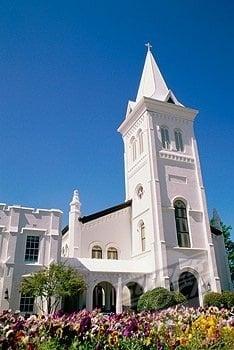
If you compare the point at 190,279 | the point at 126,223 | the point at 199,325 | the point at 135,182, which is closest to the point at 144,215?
the point at 126,223

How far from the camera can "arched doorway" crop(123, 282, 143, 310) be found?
27156 millimetres

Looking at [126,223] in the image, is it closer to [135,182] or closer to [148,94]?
[135,182]

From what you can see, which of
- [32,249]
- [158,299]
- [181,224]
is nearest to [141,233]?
[181,224]

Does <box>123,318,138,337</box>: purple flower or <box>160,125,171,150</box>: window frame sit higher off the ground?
<box>160,125,171,150</box>: window frame

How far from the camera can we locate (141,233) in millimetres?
29844

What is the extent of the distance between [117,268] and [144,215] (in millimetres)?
6190

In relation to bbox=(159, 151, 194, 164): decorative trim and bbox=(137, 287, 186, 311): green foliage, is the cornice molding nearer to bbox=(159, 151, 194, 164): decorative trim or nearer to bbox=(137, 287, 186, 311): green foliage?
bbox=(159, 151, 194, 164): decorative trim

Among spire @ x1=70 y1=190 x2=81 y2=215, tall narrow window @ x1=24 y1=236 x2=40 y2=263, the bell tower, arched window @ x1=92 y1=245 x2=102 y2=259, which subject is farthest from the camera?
spire @ x1=70 y1=190 x2=81 y2=215

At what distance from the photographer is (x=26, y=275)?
830 inches

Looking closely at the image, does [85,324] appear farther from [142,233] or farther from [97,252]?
[142,233]

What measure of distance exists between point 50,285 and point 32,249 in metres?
3.31

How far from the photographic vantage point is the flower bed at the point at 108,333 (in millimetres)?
4695

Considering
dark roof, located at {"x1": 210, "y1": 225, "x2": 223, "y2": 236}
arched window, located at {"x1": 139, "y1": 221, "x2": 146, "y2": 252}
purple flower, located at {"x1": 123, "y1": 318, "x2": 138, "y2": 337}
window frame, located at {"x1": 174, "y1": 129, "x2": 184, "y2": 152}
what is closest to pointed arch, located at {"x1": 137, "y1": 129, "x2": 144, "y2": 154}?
window frame, located at {"x1": 174, "y1": 129, "x2": 184, "y2": 152}

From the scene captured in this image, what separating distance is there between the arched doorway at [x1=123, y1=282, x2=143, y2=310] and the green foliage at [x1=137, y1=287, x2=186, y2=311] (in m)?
3.61
